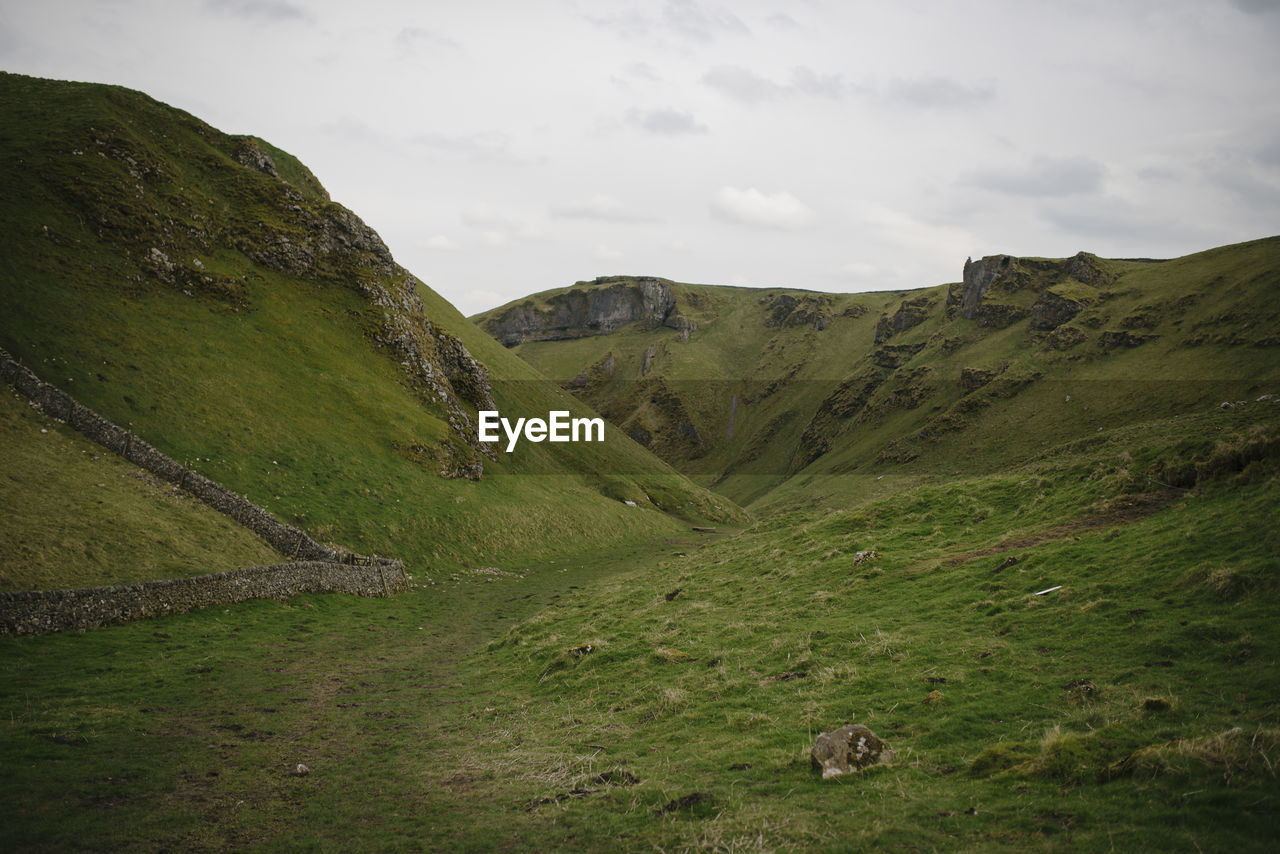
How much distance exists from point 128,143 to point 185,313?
23261mm

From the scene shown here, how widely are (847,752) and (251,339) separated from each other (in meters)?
64.3

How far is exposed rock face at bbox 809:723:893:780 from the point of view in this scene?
12516mm

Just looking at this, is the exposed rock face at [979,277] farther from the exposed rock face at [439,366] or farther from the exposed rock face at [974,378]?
the exposed rock face at [439,366]

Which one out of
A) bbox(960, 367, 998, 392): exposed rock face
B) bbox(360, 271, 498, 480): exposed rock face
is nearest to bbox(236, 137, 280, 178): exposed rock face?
bbox(360, 271, 498, 480): exposed rock face

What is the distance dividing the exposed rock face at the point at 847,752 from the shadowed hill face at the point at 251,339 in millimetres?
40760

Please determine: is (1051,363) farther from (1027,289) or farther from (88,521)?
(88,521)

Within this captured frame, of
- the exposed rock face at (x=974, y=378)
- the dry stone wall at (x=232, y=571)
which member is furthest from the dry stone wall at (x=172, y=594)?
the exposed rock face at (x=974, y=378)

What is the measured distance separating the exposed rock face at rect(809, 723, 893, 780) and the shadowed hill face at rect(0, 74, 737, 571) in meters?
40.8

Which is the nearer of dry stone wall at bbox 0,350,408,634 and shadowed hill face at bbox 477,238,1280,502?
dry stone wall at bbox 0,350,408,634

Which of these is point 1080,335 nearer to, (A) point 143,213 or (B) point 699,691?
(B) point 699,691

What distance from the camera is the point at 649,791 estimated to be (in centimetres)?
1288

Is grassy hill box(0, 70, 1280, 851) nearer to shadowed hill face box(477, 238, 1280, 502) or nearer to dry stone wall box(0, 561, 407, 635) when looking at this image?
dry stone wall box(0, 561, 407, 635)

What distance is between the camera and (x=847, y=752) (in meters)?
12.6

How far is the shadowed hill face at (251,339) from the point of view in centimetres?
4625
